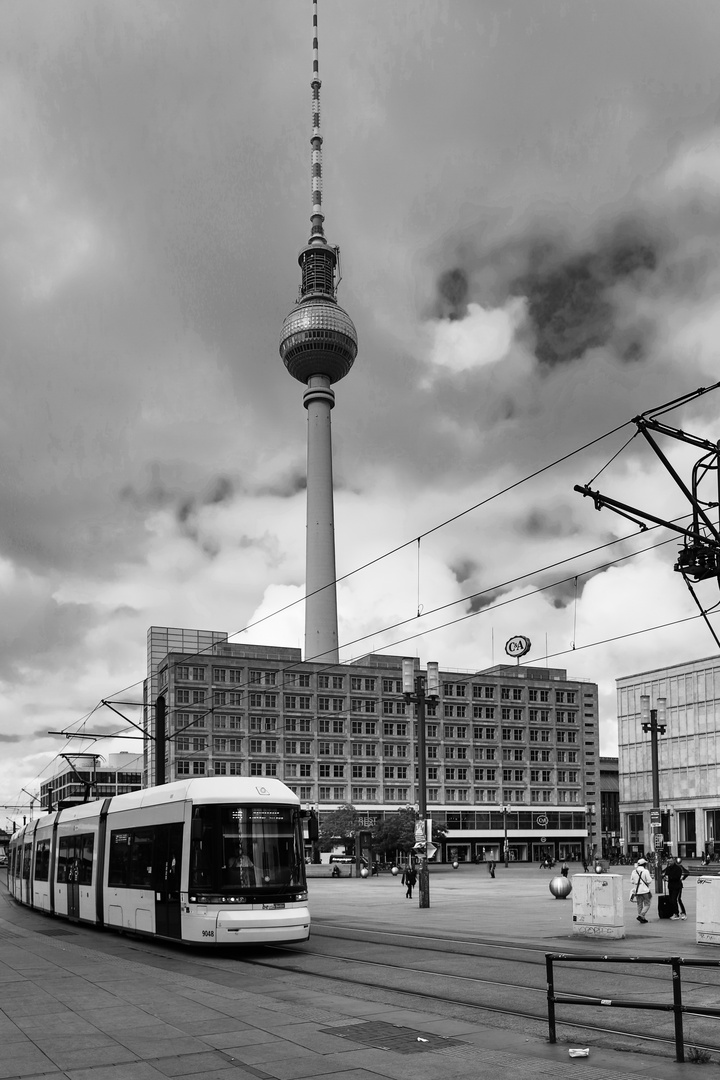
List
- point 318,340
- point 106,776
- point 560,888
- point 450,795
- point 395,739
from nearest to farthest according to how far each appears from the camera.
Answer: point 560,888 < point 395,739 < point 450,795 < point 318,340 < point 106,776

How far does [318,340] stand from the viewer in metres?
143

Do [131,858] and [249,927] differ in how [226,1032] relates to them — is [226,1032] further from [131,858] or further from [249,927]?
[131,858]

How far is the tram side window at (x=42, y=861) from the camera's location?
33.9 m

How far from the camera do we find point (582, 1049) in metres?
10.8

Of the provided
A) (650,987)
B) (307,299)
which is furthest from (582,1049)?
(307,299)

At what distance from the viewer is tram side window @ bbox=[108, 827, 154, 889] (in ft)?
74.8

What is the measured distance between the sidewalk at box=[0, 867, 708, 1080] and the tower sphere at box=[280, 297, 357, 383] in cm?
12627

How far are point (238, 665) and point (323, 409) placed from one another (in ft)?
134

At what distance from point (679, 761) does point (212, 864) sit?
363ft

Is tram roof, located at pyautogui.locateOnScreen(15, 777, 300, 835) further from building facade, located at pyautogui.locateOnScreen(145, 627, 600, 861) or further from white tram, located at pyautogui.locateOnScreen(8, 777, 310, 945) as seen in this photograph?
building facade, located at pyautogui.locateOnScreen(145, 627, 600, 861)

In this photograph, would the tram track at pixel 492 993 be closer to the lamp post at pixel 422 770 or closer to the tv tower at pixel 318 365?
the lamp post at pixel 422 770

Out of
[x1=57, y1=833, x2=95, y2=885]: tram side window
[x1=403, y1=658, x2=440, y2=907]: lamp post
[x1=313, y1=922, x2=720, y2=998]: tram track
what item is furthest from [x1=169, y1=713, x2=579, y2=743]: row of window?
[x1=313, y1=922, x2=720, y2=998]: tram track

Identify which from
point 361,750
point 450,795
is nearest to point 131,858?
point 361,750

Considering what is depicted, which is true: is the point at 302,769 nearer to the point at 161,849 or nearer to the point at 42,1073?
the point at 161,849
